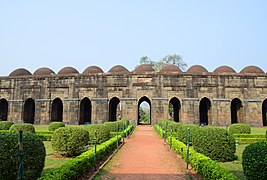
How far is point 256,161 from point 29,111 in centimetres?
2894

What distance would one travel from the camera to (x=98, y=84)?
26.5 meters

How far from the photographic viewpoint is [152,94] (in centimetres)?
2580

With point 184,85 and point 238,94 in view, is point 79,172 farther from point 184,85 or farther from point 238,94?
point 238,94

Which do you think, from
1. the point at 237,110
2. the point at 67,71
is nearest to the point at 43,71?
the point at 67,71

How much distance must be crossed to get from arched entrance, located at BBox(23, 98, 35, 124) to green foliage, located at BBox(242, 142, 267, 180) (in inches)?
1079

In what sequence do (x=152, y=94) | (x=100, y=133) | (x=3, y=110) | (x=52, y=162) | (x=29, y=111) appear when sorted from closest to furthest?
(x=52, y=162) < (x=100, y=133) < (x=152, y=94) < (x=29, y=111) < (x=3, y=110)

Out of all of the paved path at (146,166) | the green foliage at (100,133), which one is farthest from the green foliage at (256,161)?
the green foliage at (100,133)

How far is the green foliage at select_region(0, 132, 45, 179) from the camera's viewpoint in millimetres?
4836

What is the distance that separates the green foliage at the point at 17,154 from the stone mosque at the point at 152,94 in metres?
20.1

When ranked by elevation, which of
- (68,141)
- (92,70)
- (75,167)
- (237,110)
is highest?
(92,70)

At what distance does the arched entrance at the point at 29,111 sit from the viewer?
2824 cm

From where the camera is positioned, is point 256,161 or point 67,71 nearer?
point 256,161

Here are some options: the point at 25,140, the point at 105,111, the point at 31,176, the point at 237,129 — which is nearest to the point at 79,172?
the point at 31,176

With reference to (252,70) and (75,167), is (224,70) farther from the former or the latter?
(75,167)
